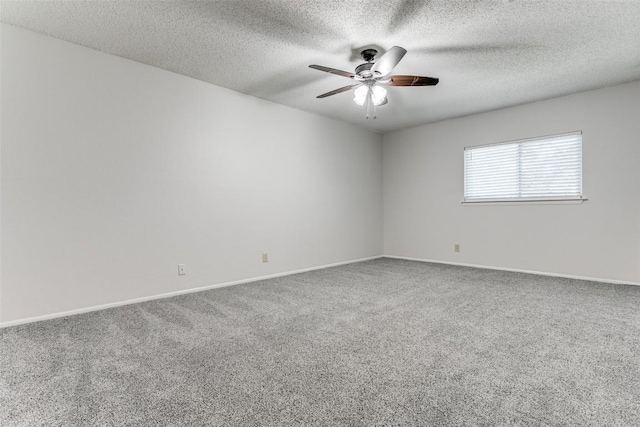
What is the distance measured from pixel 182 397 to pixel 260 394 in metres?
0.36

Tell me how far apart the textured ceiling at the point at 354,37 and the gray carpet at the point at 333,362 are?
2318 mm

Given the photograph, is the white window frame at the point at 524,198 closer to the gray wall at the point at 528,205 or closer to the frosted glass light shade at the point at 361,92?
the gray wall at the point at 528,205

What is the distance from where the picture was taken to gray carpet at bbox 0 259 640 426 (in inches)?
52.9

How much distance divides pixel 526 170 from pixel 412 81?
2676 millimetres

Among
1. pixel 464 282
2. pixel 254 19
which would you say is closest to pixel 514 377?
pixel 464 282

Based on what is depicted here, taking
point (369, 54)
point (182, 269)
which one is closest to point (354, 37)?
point (369, 54)

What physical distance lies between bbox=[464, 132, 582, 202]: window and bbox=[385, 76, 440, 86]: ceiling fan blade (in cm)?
247

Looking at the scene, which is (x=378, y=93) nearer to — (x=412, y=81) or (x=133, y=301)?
(x=412, y=81)

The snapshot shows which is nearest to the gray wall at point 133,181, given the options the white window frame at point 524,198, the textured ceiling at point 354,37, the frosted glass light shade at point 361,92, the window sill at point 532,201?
the textured ceiling at point 354,37

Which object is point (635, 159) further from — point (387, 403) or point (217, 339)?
point (217, 339)

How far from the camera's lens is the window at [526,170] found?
157 inches

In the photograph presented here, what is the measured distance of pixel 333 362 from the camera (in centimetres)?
178

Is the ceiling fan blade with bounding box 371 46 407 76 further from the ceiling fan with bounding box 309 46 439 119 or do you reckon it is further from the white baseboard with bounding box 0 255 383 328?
the white baseboard with bounding box 0 255 383 328

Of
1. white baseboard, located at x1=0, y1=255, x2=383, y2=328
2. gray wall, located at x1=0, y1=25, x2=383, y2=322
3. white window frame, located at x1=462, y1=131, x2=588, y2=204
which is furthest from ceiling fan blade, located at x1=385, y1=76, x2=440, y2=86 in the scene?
white baseboard, located at x1=0, y1=255, x2=383, y2=328
